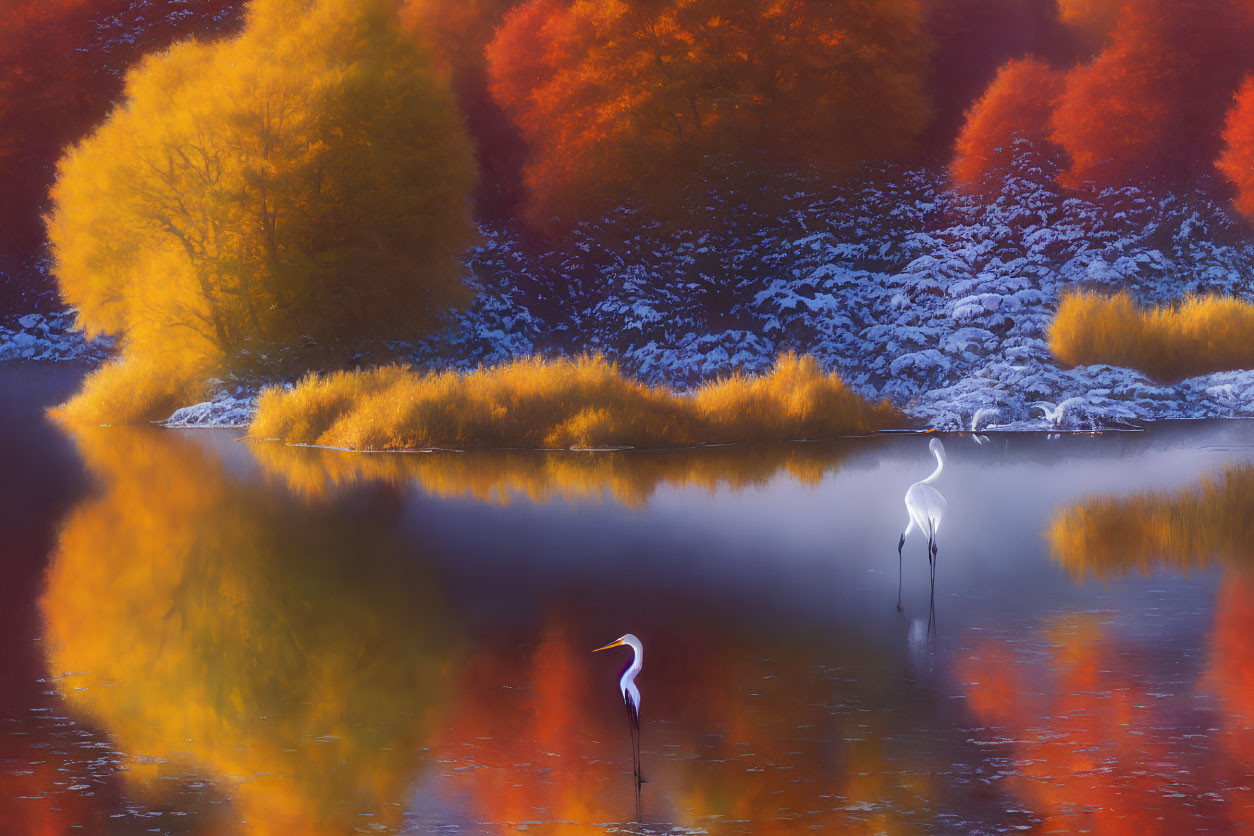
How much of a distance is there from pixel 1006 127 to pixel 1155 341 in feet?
36.7

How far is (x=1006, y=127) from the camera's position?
126 feet

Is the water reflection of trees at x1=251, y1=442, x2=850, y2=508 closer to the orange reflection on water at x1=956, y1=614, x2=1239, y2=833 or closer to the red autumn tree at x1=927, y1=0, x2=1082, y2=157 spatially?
the orange reflection on water at x1=956, y1=614, x2=1239, y2=833

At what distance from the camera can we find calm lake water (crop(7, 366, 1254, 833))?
6.50 meters

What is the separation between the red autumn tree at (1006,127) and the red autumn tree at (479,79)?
504 inches

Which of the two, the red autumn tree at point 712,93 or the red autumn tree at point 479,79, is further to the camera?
the red autumn tree at point 479,79

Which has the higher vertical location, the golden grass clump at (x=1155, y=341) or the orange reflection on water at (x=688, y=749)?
the golden grass clump at (x=1155, y=341)

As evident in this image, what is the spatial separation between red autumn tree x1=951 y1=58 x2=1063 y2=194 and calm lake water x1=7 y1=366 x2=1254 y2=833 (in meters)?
21.2

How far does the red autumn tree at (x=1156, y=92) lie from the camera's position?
37.1m

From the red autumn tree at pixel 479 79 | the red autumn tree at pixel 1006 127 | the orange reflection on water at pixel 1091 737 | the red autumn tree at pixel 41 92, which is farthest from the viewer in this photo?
the red autumn tree at pixel 41 92

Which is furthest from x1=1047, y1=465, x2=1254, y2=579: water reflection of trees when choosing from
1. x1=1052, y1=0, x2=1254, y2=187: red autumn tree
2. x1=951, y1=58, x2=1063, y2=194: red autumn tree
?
x1=951, y1=58, x2=1063, y2=194: red autumn tree

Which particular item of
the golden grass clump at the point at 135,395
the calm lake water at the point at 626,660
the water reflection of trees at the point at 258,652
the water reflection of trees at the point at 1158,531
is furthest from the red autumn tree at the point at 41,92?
the water reflection of trees at the point at 1158,531

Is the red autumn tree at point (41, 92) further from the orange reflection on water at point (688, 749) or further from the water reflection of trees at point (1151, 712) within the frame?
the orange reflection on water at point (688, 749)

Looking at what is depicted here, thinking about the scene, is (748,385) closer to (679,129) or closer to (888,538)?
(888,538)

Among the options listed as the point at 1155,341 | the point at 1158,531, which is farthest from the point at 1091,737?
the point at 1155,341
